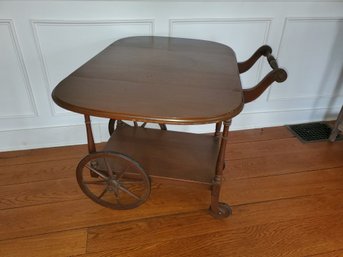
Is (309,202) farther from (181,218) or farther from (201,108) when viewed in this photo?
(201,108)

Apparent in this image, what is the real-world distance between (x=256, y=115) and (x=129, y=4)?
119cm

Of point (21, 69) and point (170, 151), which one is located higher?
point (21, 69)

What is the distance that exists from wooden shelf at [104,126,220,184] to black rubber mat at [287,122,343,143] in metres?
0.90

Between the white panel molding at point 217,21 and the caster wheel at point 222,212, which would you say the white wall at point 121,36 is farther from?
the caster wheel at point 222,212

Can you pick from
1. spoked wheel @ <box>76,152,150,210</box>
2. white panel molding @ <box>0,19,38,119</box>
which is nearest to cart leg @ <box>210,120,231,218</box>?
spoked wheel @ <box>76,152,150,210</box>

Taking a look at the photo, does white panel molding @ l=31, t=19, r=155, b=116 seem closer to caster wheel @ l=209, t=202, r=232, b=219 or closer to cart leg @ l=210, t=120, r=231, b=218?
cart leg @ l=210, t=120, r=231, b=218

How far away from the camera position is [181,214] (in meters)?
1.32

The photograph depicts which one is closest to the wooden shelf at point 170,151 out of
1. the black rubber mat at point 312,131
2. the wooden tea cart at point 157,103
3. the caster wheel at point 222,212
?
the wooden tea cart at point 157,103

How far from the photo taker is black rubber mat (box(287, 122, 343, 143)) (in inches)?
75.7

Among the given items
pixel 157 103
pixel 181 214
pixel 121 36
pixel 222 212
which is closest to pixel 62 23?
pixel 121 36

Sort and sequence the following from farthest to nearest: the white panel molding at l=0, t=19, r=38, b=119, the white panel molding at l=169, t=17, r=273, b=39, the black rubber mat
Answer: the black rubber mat, the white panel molding at l=169, t=17, r=273, b=39, the white panel molding at l=0, t=19, r=38, b=119

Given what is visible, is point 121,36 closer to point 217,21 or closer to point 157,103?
point 217,21

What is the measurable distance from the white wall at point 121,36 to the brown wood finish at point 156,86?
0.28 metres

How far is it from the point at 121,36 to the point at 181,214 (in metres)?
1.05
